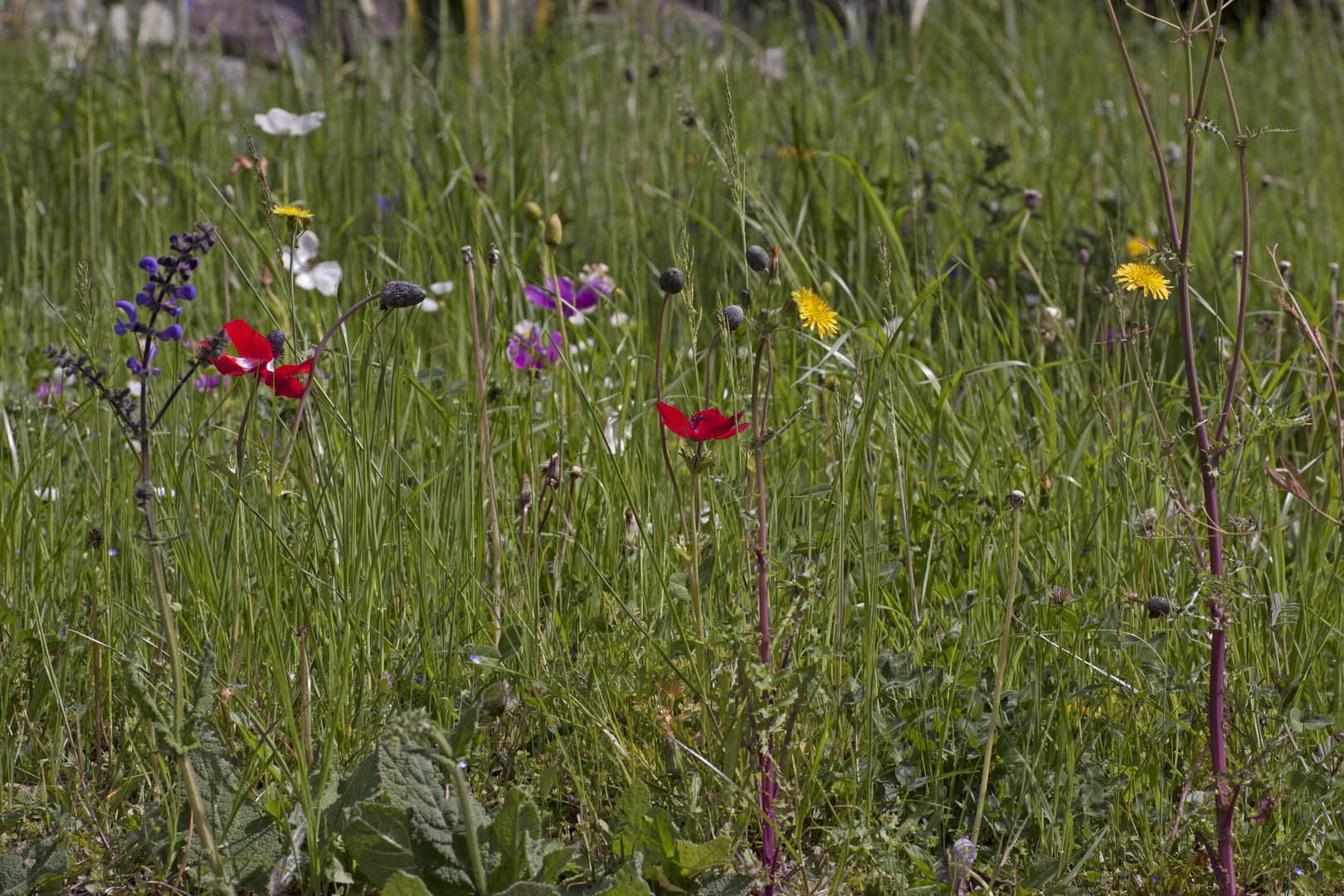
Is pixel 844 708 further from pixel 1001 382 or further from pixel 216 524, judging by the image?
pixel 1001 382

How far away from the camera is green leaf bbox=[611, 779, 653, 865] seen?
3.12ft

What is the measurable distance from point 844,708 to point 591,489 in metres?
0.55

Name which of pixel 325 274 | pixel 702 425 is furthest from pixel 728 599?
pixel 325 274

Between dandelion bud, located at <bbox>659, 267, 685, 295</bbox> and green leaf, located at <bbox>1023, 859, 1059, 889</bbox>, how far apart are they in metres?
0.66

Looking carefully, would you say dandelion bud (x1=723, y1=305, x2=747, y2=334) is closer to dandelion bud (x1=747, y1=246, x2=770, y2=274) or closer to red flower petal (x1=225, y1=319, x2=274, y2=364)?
→ dandelion bud (x1=747, y1=246, x2=770, y2=274)

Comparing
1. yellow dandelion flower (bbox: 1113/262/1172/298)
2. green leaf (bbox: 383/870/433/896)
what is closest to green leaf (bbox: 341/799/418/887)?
green leaf (bbox: 383/870/433/896)

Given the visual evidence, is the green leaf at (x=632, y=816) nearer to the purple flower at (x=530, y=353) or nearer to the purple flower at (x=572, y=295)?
the purple flower at (x=530, y=353)

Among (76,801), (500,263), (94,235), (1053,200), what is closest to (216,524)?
(76,801)

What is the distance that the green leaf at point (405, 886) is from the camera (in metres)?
0.86

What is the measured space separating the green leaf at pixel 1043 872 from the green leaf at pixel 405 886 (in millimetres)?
561

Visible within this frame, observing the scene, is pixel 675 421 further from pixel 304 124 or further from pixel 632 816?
pixel 304 124

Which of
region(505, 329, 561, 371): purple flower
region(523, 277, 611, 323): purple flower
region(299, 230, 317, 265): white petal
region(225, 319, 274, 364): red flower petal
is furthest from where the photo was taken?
region(299, 230, 317, 265): white petal

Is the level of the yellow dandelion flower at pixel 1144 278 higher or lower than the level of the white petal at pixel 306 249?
higher

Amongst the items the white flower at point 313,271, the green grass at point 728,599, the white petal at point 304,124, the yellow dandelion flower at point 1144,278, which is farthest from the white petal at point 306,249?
the yellow dandelion flower at point 1144,278
